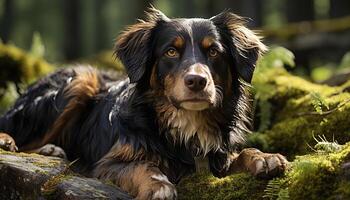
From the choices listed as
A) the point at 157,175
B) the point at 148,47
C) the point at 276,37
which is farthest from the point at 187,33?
the point at 276,37

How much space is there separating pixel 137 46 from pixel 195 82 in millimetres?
1123

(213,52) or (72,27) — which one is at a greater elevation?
(213,52)

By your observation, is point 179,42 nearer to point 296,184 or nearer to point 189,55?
point 189,55

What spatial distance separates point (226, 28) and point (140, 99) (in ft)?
3.77

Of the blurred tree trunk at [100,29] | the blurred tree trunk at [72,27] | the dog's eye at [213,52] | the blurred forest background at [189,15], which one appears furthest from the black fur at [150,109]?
the blurred tree trunk at [100,29]

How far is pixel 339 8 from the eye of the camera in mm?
19031

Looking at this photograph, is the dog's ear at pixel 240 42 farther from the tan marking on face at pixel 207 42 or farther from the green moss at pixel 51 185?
the green moss at pixel 51 185

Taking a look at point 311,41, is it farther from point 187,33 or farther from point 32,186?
point 32,186

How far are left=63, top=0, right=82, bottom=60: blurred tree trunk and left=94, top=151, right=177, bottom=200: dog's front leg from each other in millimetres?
21845

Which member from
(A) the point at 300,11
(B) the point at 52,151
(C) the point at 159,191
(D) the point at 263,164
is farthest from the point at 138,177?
(A) the point at 300,11

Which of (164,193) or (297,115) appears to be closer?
(164,193)

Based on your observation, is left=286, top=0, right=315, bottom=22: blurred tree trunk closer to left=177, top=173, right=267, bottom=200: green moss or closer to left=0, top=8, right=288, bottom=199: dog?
left=0, top=8, right=288, bottom=199: dog

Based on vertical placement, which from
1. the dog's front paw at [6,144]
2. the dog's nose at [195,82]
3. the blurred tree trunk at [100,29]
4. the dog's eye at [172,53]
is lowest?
the blurred tree trunk at [100,29]

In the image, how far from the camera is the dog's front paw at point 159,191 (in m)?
4.65
